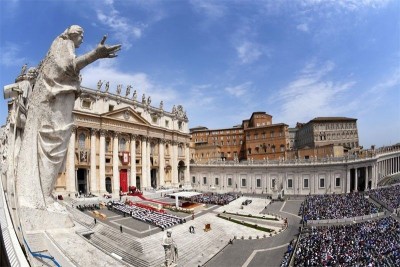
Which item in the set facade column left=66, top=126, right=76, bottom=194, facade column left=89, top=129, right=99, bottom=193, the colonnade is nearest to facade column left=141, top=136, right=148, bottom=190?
facade column left=89, top=129, right=99, bottom=193

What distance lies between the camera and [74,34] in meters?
8.49

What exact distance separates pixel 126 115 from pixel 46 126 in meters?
41.2

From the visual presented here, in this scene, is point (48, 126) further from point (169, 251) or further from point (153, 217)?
point (153, 217)

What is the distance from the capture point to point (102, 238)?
20875mm

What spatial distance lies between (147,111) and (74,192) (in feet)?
75.4

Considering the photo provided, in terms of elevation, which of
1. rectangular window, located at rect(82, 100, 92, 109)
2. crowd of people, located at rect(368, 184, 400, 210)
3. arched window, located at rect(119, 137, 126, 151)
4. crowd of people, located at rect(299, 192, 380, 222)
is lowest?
crowd of people, located at rect(299, 192, 380, 222)

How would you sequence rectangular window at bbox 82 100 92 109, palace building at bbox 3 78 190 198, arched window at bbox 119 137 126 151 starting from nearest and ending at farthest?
palace building at bbox 3 78 190 198
rectangular window at bbox 82 100 92 109
arched window at bbox 119 137 126 151

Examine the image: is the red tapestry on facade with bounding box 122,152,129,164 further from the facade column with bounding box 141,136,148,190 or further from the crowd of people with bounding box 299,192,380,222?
the crowd of people with bounding box 299,192,380,222

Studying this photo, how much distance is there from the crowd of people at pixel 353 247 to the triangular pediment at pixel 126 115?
3444 cm

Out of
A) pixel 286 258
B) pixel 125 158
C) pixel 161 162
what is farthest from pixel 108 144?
pixel 286 258

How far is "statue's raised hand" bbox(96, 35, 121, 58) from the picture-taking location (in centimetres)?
753

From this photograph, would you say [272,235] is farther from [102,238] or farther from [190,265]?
[102,238]

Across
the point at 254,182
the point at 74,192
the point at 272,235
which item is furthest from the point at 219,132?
the point at 272,235

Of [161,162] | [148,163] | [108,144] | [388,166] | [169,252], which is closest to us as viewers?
[169,252]
